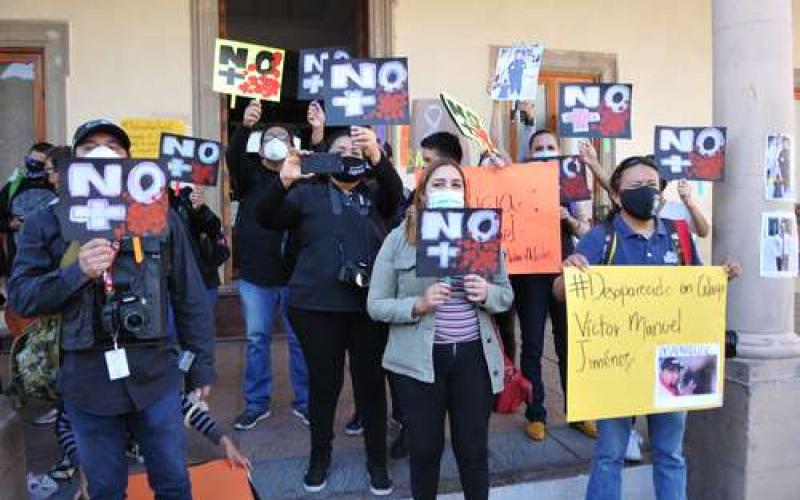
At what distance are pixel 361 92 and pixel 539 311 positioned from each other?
1789 mm

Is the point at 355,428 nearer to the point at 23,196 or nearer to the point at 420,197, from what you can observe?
the point at 420,197

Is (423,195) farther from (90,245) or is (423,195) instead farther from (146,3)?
(146,3)

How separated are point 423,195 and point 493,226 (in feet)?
1.29

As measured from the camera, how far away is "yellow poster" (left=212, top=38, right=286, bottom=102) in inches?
171

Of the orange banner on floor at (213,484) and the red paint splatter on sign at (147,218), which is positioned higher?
the red paint splatter on sign at (147,218)

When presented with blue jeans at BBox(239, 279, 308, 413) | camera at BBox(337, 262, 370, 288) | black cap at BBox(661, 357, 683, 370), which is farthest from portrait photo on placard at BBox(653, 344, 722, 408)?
blue jeans at BBox(239, 279, 308, 413)

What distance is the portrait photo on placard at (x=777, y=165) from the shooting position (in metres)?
3.80

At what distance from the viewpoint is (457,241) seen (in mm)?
2938

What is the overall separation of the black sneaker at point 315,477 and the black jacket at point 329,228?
867 millimetres

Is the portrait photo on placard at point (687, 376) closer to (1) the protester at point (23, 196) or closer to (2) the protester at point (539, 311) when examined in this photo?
(2) the protester at point (539, 311)

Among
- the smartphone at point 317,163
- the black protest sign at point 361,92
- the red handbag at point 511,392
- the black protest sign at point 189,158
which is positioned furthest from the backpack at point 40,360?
the red handbag at point 511,392

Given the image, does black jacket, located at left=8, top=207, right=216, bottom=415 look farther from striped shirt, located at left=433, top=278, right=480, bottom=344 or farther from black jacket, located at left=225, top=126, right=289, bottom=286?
black jacket, located at left=225, top=126, right=289, bottom=286

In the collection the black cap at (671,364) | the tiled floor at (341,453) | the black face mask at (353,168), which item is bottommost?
the tiled floor at (341,453)

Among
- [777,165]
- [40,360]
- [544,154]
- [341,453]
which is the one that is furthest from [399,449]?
[777,165]
